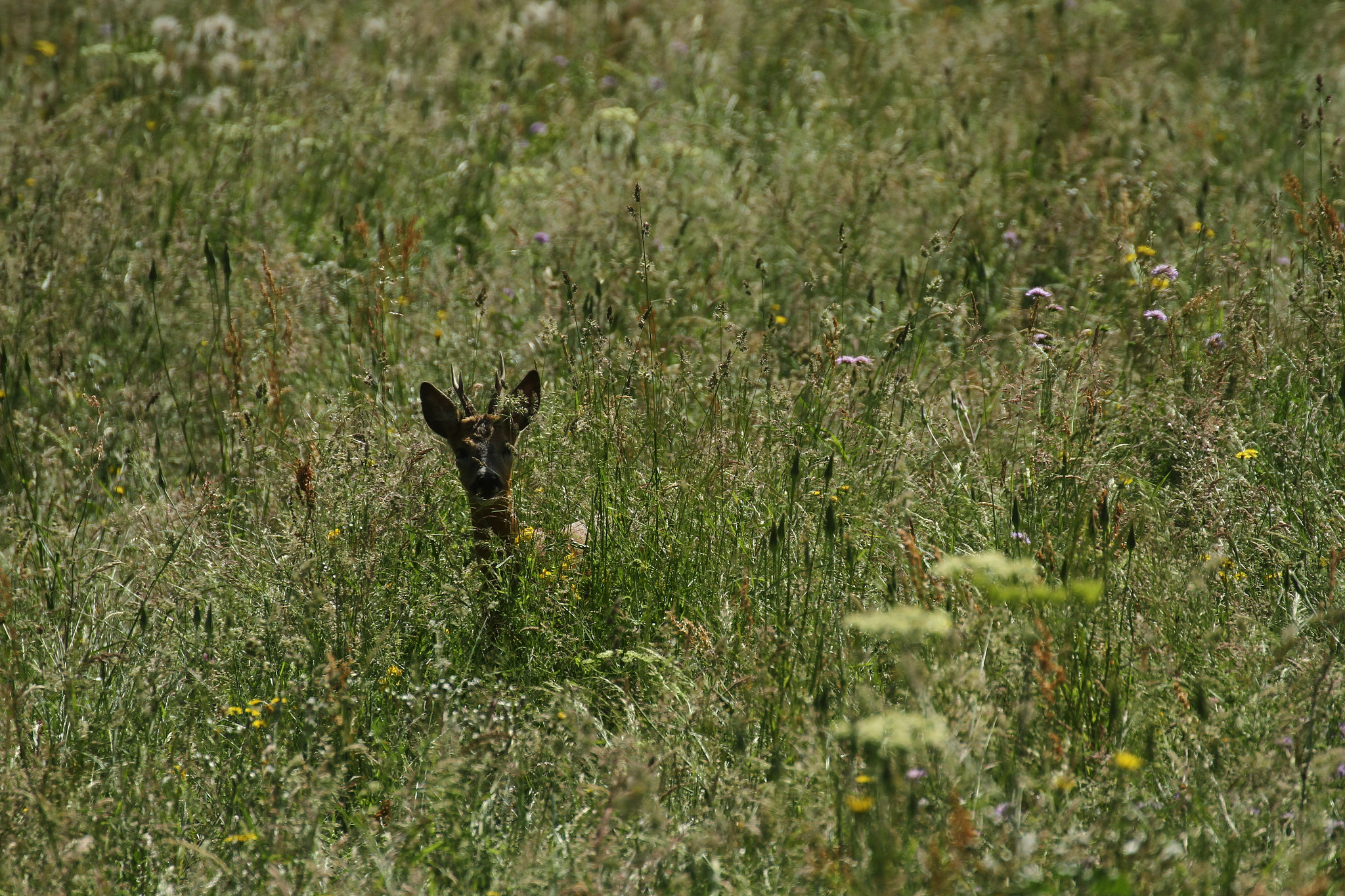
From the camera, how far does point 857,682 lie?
2.98 meters

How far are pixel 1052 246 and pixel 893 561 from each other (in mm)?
2744

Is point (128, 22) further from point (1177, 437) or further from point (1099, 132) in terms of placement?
point (1177, 437)

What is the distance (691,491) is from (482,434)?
2.51 feet

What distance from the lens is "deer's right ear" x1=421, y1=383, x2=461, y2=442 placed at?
12.8 feet

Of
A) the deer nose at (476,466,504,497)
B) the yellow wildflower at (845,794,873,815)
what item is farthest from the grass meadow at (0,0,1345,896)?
the deer nose at (476,466,504,497)

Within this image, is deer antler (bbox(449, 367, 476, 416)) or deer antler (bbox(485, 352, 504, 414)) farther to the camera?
deer antler (bbox(449, 367, 476, 416))

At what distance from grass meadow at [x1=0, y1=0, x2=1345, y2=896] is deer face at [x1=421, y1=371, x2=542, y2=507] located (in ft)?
0.40

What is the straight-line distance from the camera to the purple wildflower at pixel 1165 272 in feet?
13.2

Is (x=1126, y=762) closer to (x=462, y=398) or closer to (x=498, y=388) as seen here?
(x=498, y=388)

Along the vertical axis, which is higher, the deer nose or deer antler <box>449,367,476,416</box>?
deer antler <box>449,367,476,416</box>

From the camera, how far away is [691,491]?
3.60m

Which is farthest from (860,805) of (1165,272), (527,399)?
(1165,272)

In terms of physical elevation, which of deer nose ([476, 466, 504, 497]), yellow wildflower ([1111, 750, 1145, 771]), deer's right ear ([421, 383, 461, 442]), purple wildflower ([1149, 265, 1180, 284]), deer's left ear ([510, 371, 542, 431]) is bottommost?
deer nose ([476, 466, 504, 497])

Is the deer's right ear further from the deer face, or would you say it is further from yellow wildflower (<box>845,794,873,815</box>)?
yellow wildflower (<box>845,794,873,815</box>)
